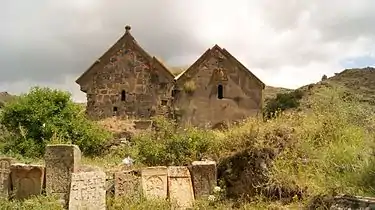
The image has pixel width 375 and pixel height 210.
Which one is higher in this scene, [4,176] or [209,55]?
[209,55]

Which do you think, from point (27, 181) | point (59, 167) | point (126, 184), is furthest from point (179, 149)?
point (27, 181)

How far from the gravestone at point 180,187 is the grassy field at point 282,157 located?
16.9 inches

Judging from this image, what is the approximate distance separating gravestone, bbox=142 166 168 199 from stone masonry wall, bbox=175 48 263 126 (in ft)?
44.1

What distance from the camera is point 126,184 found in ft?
34.6

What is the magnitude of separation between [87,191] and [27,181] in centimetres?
171

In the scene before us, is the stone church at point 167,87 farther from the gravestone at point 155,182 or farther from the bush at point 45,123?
the gravestone at point 155,182

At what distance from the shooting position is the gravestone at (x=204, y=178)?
10.8 meters

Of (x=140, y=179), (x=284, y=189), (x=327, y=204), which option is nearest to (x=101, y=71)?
(x=140, y=179)

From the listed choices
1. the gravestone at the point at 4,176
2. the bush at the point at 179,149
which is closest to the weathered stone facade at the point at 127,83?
the bush at the point at 179,149

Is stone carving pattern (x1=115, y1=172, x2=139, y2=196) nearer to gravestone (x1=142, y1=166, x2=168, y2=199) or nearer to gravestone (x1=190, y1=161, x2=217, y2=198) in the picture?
gravestone (x1=142, y1=166, x2=168, y2=199)

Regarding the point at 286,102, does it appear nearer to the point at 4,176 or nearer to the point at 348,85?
the point at 348,85

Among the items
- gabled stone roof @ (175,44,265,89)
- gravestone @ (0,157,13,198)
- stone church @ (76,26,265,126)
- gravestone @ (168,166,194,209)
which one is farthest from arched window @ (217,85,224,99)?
gravestone @ (0,157,13,198)

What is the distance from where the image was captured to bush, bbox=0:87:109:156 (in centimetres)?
1683

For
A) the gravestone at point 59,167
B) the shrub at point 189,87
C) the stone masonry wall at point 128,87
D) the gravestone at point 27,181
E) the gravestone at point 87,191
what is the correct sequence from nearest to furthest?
the gravestone at point 87,191, the gravestone at point 59,167, the gravestone at point 27,181, the stone masonry wall at point 128,87, the shrub at point 189,87
